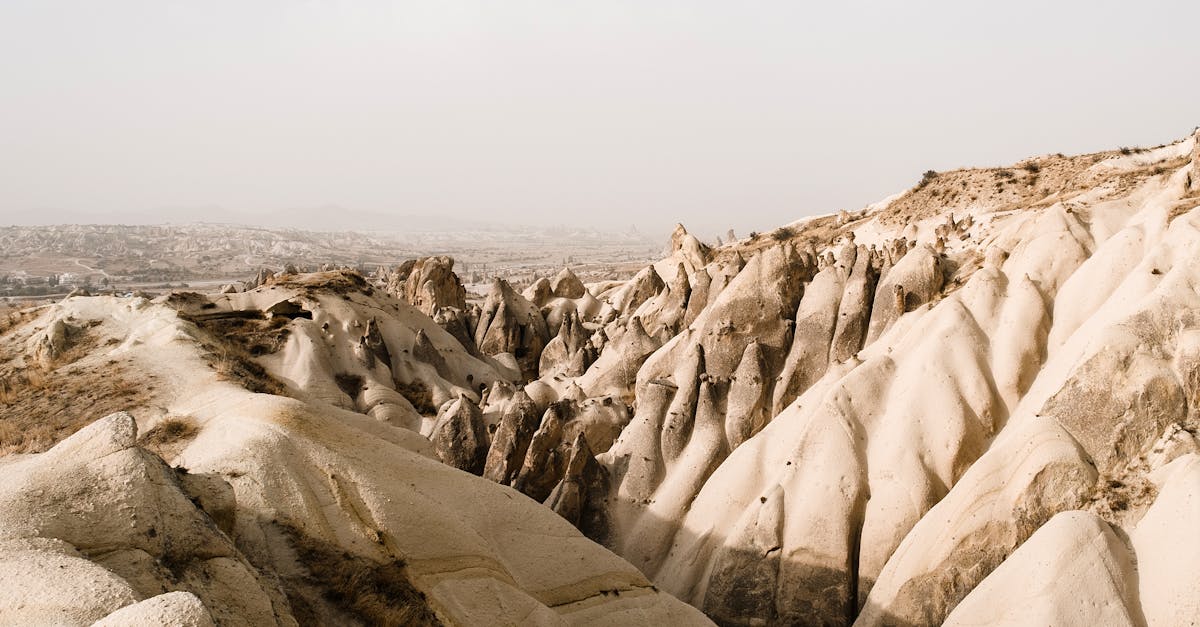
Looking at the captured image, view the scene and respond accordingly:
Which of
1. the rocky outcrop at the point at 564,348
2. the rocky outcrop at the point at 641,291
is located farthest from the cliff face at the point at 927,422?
the rocky outcrop at the point at 641,291

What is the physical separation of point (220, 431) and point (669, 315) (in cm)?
1769

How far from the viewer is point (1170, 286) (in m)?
12.9

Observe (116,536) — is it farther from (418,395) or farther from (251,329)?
(251,329)

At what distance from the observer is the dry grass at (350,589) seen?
8.02 m

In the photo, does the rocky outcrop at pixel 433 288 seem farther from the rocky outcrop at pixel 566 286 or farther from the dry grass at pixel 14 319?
the dry grass at pixel 14 319

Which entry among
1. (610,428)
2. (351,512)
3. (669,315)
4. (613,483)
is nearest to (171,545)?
(351,512)

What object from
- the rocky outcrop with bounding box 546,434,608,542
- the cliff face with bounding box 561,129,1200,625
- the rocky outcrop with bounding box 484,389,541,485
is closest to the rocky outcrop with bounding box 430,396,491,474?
the rocky outcrop with bounding box 484,389,541,485

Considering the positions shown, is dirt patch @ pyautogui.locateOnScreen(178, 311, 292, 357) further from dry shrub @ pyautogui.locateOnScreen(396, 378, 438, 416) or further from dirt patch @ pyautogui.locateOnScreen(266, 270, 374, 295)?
dry shrub @ pyautogui.locateOnScreen(396, 378, 438, 416)

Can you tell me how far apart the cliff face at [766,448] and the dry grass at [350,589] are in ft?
0.16

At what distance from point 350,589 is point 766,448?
35.7ft

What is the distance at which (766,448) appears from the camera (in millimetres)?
16922

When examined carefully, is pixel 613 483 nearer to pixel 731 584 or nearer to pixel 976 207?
pixel 731 584

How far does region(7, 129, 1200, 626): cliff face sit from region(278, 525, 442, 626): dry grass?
5 cm

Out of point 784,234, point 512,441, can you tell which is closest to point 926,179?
point 784,234
